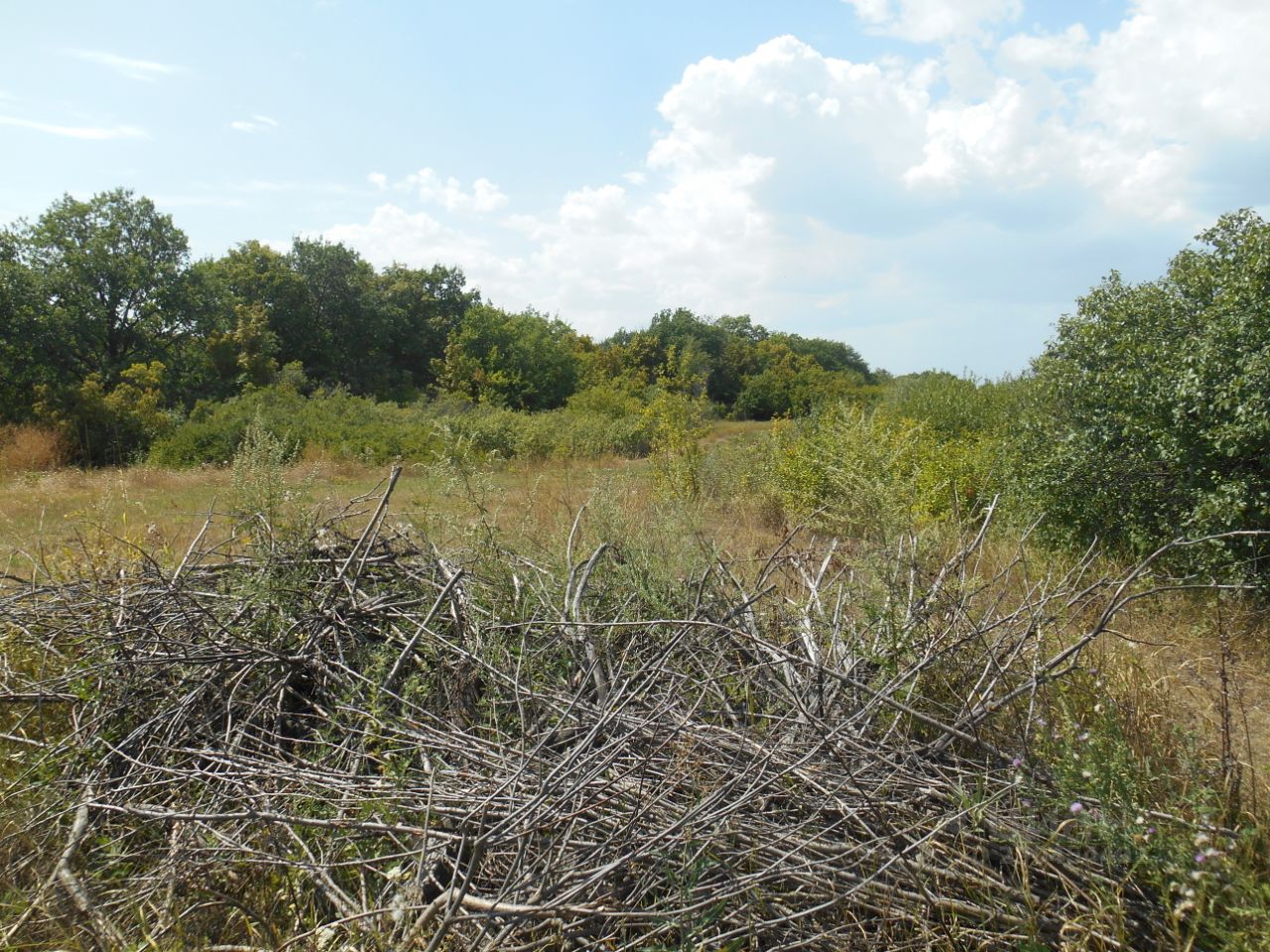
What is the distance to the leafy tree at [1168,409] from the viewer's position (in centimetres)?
495

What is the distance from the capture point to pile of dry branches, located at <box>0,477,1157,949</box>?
217 centimetres

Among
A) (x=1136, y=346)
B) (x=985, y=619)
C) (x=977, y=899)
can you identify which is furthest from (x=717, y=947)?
(x=1136, y=346)

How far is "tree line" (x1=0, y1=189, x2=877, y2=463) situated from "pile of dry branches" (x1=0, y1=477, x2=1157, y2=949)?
11.0m

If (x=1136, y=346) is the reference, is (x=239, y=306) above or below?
above

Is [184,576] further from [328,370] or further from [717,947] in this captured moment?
[328,370]

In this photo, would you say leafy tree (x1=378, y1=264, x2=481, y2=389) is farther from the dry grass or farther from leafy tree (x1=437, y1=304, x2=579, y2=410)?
the dry grass

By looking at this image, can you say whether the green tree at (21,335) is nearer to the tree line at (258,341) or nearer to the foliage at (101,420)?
the tree line at (258,341)

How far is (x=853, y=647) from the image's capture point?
305 centimetres

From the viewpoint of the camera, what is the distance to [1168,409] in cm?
541

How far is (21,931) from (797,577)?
3.61m

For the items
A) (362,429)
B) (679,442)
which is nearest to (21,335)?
(362,429)

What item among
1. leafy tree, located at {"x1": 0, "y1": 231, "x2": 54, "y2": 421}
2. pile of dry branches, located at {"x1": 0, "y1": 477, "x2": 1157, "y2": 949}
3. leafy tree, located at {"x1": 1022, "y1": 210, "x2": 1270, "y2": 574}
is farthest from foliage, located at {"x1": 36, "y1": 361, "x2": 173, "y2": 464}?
leafy tree, located at {"x1": 1022, "y1": 210, "x2": 1270, "y2": 574}

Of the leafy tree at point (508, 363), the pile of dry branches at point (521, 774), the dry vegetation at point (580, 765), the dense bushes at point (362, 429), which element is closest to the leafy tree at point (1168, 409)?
the dry vegetation at point (580, 765)

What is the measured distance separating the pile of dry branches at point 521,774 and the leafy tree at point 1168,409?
2.79 metres
